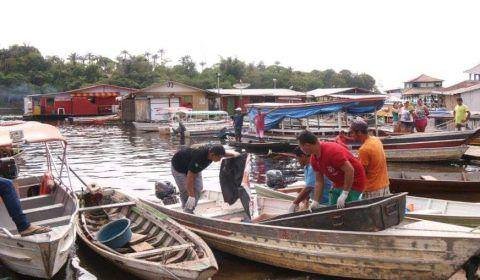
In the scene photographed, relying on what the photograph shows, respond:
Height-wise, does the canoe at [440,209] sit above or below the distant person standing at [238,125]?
below

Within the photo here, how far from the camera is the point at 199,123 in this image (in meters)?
31.8

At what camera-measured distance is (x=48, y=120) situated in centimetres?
4850

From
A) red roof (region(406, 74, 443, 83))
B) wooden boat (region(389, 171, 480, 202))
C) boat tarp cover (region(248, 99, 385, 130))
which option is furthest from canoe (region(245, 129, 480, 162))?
red roof (region(406, 74, 443, 83))

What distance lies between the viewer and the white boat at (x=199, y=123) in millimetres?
31438

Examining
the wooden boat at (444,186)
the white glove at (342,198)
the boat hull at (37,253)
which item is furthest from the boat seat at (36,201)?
the wooden boat at (444,186)

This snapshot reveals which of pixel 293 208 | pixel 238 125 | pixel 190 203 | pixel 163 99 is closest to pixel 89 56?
pixel 163 99

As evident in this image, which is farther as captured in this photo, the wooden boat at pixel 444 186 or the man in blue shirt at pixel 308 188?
the wooden boat at pixel 444 186

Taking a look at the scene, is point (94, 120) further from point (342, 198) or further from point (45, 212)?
point (342, 198)

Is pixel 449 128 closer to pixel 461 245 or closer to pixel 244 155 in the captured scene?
pixel 244 155

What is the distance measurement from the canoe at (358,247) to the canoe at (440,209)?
1.50 metres

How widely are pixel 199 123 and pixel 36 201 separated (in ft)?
73.8

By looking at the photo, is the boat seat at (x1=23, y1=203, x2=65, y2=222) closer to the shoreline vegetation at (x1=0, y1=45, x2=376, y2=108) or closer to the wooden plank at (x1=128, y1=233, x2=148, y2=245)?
the wooden plank at (x1=128, y1=233, x2=148, y2=245)

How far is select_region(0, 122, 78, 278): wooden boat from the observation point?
672 centimetres

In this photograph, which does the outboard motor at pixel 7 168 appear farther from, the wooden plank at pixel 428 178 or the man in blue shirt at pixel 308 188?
the wooden plank at pixel 428 178
